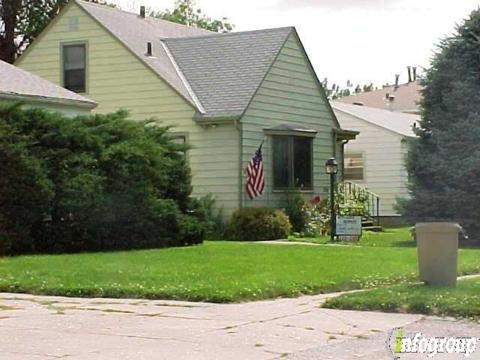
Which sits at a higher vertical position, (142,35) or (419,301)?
(142,35)

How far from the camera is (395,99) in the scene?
5459cm

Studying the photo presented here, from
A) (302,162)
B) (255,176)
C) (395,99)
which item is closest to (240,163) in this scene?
(255,176)

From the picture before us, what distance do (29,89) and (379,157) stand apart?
57.3 ft

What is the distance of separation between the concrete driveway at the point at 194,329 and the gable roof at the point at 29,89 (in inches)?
386

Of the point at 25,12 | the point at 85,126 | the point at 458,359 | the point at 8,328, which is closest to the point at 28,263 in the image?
the point at 85,126

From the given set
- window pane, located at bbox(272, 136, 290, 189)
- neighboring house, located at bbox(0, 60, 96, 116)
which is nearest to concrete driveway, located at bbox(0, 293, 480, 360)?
neighboring house, located at bbox(0, 60, 96, 116)

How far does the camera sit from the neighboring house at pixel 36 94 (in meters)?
22.2

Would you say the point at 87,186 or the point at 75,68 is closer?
the point at 87,186

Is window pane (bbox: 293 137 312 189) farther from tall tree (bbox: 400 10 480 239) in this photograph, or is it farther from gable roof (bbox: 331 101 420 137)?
gable roof (bbox: 331 101 420 137)

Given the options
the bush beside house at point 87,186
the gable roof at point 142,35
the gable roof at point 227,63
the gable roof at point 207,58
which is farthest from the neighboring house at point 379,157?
the bush beside house at point 87,186

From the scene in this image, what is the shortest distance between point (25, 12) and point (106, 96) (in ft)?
60.5

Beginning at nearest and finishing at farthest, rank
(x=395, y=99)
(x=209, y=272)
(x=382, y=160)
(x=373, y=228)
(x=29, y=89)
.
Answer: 1. (x=209, y=272)
2. (x=29, y=89)
3. (x=373, y=228)
4. (x=382, y=160)
5. (x=395, y=99)

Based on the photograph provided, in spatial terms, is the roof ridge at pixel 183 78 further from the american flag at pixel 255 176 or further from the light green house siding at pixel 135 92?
the american flag at pixel 255 176

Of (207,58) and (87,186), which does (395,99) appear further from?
(87,186)
